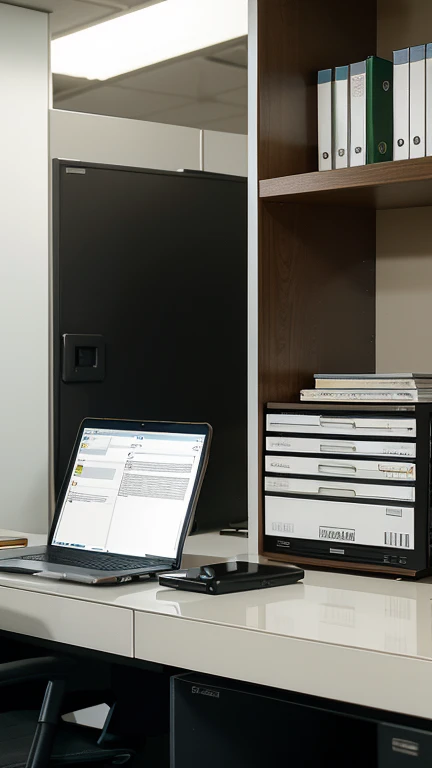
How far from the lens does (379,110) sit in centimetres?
203

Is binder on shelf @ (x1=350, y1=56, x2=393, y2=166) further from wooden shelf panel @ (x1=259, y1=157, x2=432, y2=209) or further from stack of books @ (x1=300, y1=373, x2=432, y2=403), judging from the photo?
stack of books @ (x1=300, y1=373, x2=432, y2=403)

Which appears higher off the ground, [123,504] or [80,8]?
[80,8]

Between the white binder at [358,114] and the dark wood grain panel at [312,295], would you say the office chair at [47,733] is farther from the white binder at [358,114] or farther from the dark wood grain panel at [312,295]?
the white binder at [358,114]

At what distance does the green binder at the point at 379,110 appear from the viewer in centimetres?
202

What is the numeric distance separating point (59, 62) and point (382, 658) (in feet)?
13.2

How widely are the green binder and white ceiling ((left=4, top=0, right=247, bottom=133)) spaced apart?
233 centimetres

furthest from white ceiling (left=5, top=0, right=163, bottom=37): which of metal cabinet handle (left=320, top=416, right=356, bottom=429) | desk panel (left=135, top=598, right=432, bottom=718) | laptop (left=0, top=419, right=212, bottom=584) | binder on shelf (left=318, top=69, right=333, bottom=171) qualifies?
desk panel (left=135, top=598, right=432, bottom=718)

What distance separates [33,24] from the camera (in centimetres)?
Result: 341

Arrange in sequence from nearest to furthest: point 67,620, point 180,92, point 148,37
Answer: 1. point 67,620
2. point 148,37
3. point 180,92

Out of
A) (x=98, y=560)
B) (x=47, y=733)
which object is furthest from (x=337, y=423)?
(x=47, y=733)

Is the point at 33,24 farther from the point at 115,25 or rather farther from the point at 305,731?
the point at 305,731

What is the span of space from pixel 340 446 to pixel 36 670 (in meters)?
0.71

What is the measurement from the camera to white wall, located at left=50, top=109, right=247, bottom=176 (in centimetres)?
331

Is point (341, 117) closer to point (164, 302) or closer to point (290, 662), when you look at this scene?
point (164, 302)
